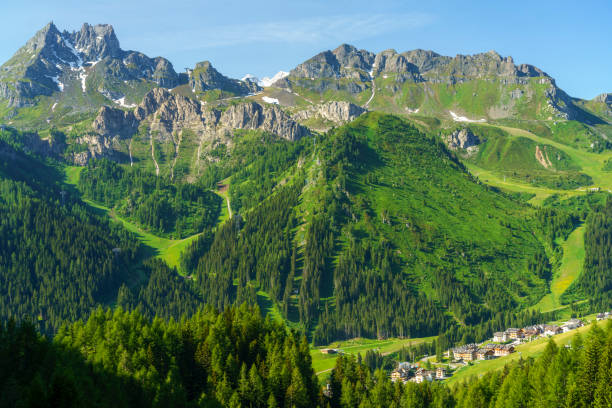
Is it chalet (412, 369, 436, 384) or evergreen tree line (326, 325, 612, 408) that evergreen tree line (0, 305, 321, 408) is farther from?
chalet (412, 369, 436, 384)

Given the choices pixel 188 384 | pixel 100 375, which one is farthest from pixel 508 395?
pixel 100 375

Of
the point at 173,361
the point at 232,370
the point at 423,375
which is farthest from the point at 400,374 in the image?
the point at 173,361

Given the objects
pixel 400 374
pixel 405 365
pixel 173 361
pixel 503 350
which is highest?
pixel 173 361

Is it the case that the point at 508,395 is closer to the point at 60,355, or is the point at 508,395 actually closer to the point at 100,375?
the point at 100,375

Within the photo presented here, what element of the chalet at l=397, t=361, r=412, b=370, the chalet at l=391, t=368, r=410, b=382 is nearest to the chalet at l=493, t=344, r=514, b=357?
the chalet at l=397, t=361, r=412, b=370

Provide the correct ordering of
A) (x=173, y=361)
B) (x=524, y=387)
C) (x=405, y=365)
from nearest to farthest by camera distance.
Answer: (x=173, y=361) < (x=524, y=387) < (x=405, y=365)

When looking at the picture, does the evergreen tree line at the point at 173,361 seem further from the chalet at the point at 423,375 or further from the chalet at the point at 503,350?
the chalet at the point at 503,350

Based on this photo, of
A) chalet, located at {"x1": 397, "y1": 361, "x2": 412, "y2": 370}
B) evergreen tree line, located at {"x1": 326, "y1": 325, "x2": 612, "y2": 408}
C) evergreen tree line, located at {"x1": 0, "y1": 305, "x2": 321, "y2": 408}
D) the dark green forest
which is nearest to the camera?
evergreen tree line, located at {"x1": 0, "y1": 305, "x2": 321, "y2": 408}

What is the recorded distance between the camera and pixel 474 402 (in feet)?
399

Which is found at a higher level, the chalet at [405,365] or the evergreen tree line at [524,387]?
the evergreen tree line at [524,387]

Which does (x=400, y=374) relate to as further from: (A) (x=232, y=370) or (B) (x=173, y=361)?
(B) (x=173, y=361)

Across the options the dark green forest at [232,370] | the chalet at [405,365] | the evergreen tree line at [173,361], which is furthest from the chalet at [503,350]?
the evergreen tree line at [173,361]

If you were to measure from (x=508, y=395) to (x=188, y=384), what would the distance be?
6753cm

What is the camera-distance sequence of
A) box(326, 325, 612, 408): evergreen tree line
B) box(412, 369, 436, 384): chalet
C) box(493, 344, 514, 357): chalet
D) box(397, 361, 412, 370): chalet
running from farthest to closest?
1. box(493, 344, 514, 357): chalet
2. box(397, 361, 412, 370): chalet
3. box(412, 369, 436, 384): chalet
4. box(326, 325, 612, 408): evergreen tree line
